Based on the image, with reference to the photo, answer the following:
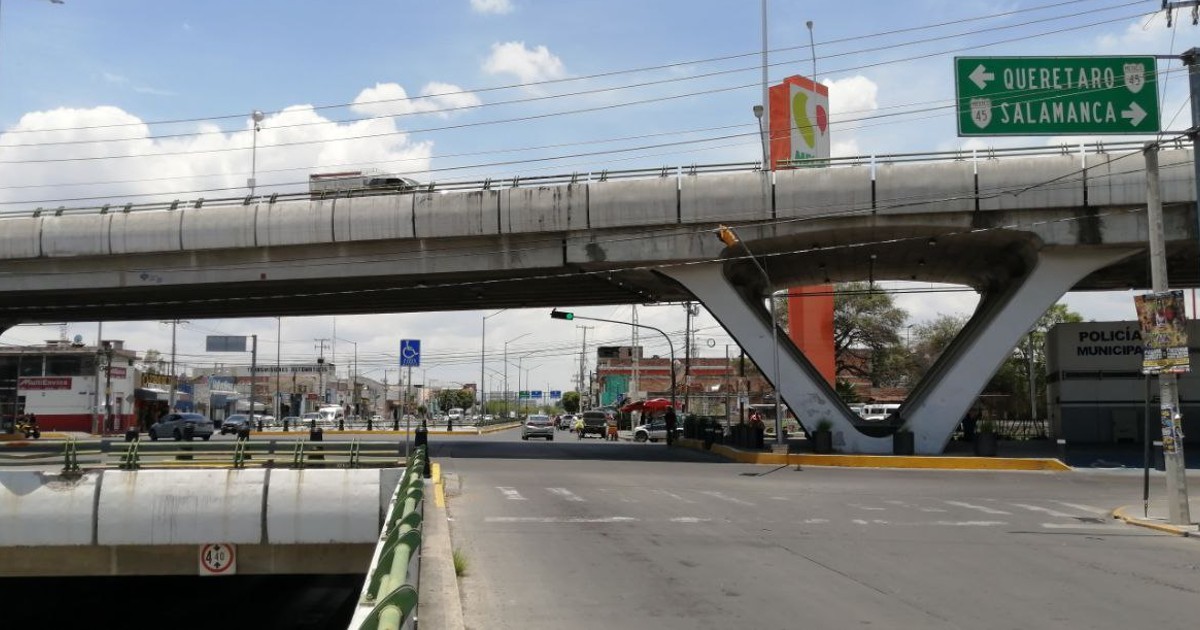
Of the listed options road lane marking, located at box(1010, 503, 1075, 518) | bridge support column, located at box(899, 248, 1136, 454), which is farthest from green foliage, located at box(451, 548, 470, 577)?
bridge support column, located at box(899, 248, 1136, 454)

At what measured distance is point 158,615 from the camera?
63.3 feet

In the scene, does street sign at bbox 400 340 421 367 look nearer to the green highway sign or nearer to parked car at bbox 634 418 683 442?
the green highway sign

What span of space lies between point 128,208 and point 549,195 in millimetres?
15869

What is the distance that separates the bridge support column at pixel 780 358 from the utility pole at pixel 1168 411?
16.8m

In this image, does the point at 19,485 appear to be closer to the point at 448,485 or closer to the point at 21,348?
the point at 448,485

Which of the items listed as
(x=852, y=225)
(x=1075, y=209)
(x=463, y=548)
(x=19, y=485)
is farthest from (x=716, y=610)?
(x=1075, y=209)

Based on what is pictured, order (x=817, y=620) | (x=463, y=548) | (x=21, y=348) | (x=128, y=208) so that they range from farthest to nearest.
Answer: (x=21, y=348) → (x=128, y=208) → (x=463, y=548) → (x=817, y=620)

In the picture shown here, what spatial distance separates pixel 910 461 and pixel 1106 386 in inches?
520

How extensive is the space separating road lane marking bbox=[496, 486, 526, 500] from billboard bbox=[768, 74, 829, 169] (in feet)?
142

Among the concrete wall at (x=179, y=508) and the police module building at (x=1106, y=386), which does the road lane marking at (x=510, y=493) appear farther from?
the police module building at (x=1106, y=386)

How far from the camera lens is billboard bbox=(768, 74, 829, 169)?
6219cm

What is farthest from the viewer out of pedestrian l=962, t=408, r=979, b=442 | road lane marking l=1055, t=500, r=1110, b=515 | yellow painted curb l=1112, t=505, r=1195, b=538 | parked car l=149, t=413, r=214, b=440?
parked car l=149, t=413, r=214, b=440

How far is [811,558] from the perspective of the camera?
40.5 ft

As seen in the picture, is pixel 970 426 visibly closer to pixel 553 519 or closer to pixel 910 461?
pixel 910 461
